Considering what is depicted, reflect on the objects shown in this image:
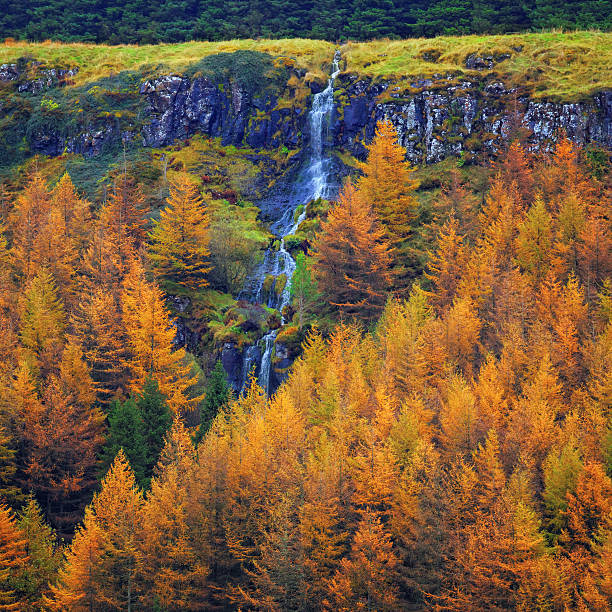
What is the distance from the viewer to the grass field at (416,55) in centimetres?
7462

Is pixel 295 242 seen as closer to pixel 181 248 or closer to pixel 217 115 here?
pixel 181 248

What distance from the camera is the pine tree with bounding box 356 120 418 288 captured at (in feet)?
199

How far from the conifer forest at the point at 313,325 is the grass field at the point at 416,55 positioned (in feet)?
1.66

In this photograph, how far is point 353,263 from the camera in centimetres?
5738

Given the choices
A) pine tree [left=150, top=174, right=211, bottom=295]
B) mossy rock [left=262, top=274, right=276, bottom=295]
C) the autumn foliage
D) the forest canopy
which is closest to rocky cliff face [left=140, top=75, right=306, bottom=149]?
pine tree [left=150, top=174, right=211, bottom=295]

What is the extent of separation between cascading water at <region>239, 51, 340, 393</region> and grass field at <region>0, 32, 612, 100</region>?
4.84m

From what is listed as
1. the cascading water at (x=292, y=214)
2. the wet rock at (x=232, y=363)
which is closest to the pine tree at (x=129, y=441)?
the wet rock at (x=232, y=363)

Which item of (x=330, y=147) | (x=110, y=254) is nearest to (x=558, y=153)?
(x=330, y=147)

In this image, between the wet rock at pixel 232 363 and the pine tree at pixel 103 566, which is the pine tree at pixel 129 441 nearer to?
the pine tree at pixel 103 566

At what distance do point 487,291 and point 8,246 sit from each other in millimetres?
50379

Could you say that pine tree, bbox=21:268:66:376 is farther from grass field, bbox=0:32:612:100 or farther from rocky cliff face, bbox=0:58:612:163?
grass field, bbox=0:32:612:100

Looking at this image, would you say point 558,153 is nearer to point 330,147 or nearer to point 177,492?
point 330,147

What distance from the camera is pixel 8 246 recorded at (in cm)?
7325

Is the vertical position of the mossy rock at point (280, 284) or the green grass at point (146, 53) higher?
the green grass at point (146, 53)
